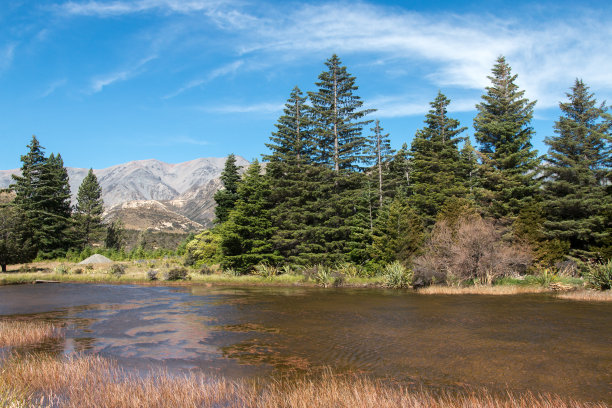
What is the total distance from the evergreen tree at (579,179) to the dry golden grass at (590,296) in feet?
32.8

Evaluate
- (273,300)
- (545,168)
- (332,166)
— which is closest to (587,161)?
(545,168)

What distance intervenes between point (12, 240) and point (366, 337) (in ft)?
154

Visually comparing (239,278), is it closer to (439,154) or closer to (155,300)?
(155,300)

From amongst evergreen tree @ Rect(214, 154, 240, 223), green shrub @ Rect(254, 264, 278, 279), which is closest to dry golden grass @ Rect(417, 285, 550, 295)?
green shrub @ Rect(254, 264, 278, 279)

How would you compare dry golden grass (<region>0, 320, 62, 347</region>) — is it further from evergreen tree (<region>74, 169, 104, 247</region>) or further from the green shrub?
evergreen tree (<region>74, 169, 104, 247</region>)

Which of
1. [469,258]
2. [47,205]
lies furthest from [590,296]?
[47,205]

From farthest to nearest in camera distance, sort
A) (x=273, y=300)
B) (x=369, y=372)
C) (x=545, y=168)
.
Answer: (x=545, y=168) < (x=273, y=300) < (x=369, y=372)

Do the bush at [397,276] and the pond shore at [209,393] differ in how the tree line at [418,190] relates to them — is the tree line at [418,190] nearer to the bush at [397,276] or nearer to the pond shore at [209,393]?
the bush at [397,276]

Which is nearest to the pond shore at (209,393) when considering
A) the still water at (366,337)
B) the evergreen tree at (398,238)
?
the still water at (366,337)

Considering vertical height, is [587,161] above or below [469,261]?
above

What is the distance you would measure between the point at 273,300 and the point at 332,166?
2371cm

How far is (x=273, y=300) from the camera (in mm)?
26578

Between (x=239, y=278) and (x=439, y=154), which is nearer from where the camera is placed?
(x=239, y=278)

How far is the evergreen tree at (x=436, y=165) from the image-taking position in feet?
141
